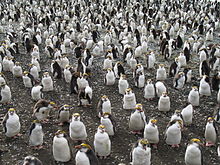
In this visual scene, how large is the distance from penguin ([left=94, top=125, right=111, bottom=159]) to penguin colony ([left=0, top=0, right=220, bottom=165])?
0.02 meters

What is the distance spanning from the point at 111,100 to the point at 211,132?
3.66 m

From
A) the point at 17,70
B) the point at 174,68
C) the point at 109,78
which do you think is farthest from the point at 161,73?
the point at 17,70

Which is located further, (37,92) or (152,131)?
(37,92)

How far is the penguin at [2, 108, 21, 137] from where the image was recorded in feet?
23.6

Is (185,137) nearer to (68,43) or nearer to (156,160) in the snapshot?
(156,160)

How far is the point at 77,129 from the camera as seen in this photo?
23.0ft

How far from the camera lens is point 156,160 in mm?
6680

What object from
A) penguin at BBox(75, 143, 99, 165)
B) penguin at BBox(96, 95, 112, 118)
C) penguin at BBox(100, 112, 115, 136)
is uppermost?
penguin at BBox(96, 95, 112, 118)

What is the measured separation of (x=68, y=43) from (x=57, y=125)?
25.6 ft

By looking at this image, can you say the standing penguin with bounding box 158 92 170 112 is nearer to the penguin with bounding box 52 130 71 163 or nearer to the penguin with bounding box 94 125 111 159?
the penguin with bounding box 94 125 111 159

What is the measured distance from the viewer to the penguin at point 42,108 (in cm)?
807

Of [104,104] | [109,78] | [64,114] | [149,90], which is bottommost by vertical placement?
[64,114]

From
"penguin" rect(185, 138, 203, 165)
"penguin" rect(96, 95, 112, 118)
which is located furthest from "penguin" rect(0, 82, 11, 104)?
"penguin" rect(185, 138, 203, 165)

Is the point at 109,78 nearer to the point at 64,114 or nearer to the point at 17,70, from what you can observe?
the point at 64,114
